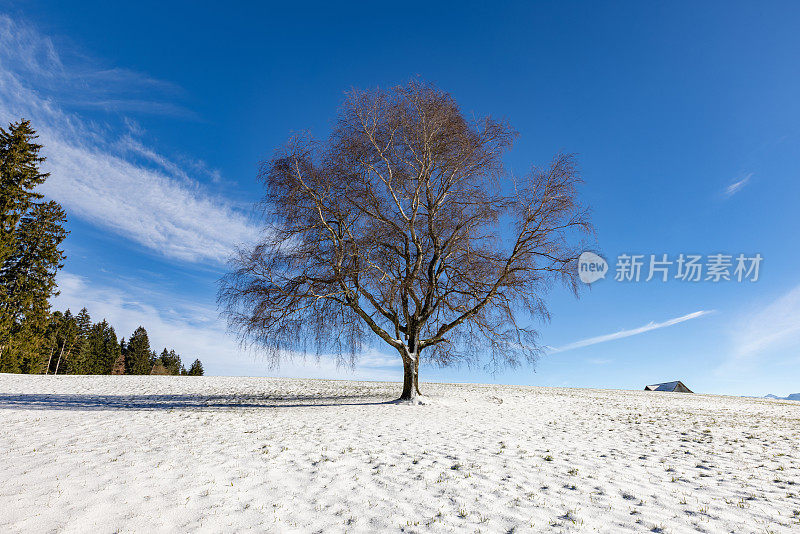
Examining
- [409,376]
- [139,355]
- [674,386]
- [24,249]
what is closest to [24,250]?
[24,249]

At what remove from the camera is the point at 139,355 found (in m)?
73.6

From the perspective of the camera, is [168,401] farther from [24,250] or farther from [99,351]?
[99,351]

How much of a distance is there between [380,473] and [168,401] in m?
13.2

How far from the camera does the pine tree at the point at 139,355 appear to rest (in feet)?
238

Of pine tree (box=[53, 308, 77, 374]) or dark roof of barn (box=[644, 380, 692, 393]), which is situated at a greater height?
pine tree (box=[53, 308, 77, 374])

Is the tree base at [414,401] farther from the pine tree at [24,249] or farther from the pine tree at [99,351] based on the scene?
the pine tree at [99,351]

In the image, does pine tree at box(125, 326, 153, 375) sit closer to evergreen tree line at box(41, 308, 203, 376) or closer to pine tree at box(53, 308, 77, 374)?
evergreen tree line at box(41, 308, 203, 376)

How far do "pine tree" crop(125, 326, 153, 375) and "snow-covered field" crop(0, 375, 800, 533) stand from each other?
7010 centimetres

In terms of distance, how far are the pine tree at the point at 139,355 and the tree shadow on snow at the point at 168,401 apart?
65353 millimetres

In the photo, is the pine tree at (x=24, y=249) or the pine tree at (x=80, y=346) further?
the pine tree at (x=80, y=346)

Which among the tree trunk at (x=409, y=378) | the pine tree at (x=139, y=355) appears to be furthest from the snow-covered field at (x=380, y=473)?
the pine tree at (x=139, y=355)

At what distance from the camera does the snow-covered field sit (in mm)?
5164

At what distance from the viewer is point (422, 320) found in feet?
56.2

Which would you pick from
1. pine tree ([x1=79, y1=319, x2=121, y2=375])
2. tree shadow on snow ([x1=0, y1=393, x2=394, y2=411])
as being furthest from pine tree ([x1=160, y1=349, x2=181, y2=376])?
tree shadow on snow ([x1=0, y1=393, x2=394, y2=411])
